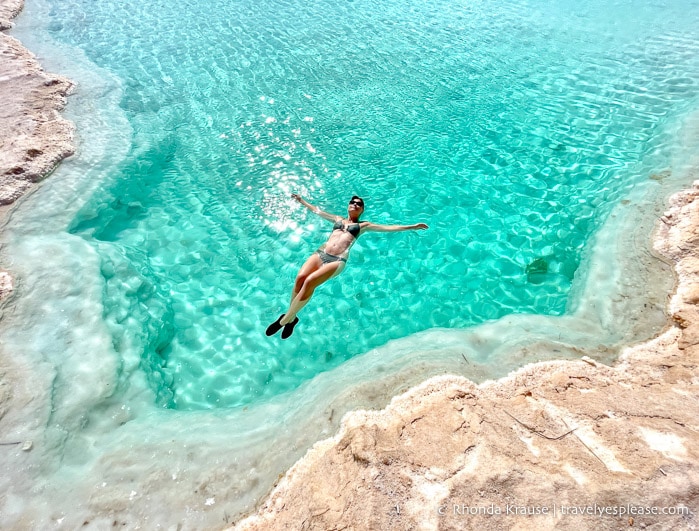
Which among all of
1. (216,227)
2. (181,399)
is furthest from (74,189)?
(181,399)

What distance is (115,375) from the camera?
4777mm

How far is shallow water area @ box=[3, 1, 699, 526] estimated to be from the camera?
439 centimetres

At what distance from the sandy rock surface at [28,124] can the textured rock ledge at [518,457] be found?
7332 millimetres

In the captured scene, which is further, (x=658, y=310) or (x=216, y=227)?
(x=216, y=227)

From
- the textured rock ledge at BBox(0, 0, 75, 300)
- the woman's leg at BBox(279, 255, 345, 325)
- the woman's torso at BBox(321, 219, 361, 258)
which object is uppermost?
the woman's torso at BBox(321, 219, 361, 258)

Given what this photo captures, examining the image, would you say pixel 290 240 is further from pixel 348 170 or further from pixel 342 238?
pixel 348 170

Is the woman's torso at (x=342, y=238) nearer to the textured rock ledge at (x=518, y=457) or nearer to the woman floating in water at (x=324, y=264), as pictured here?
the woman floating in water at (x=324, y=264)

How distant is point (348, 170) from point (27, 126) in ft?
22.9

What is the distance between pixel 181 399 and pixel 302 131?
22.9 feet

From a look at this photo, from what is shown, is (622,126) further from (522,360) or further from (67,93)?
(67,93)

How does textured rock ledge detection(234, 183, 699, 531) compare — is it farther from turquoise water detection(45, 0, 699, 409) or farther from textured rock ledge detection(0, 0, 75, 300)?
textured rock ledge detection(0, 0, 75, 300)

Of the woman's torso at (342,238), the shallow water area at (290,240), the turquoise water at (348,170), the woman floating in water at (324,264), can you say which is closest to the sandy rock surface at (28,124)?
the shallow water area at (290,240)

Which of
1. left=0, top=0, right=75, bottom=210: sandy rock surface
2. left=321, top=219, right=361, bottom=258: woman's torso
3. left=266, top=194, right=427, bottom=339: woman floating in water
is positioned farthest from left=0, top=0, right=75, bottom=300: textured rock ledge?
left=321, top=219, right=361, bottom=258: woman's torso

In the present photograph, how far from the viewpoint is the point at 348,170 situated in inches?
339
